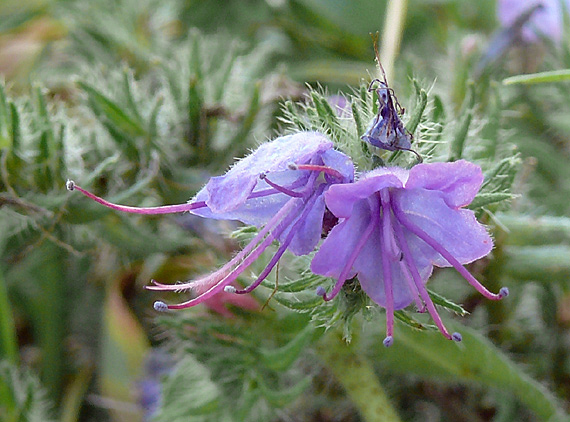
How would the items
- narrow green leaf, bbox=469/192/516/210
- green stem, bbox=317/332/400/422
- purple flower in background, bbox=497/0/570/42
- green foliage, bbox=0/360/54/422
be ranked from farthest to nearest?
purple flower in background, bbox=497/0/570/42, green foliage, bbox=0/360/54/422, green stem, bbox=317/332/400/422, narrow green leaf, bbox=469/192/516/210

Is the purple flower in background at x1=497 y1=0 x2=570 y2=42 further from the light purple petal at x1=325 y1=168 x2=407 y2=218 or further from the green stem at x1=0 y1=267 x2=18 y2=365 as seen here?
the green stem at x1=0 y1=267 x2=18 y2=365

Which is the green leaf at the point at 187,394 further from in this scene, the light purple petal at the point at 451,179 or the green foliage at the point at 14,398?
the light purple petal at the point at 451,179

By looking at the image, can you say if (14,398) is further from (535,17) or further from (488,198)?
(535,17)

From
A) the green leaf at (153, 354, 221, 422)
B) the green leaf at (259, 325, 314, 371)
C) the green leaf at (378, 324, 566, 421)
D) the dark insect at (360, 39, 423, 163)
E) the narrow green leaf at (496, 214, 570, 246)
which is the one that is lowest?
the green leaf at (153, 354, 221, 422)

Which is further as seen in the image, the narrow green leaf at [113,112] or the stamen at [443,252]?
the narrow green leaf at [113,112]

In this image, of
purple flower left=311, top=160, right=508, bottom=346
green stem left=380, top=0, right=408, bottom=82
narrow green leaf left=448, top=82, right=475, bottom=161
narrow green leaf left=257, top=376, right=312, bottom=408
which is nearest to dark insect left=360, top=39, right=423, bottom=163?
purple flower left=311, top=160, right=508, bottom=346

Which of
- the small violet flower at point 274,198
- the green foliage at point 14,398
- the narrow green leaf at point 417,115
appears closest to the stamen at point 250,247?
the small violet flower at point 274,198

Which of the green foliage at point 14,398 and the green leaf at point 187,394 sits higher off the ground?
the green leaf at point 187,394

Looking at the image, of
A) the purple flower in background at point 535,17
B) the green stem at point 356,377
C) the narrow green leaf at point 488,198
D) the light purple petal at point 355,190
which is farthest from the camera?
the purple flower in background at point 535,17
